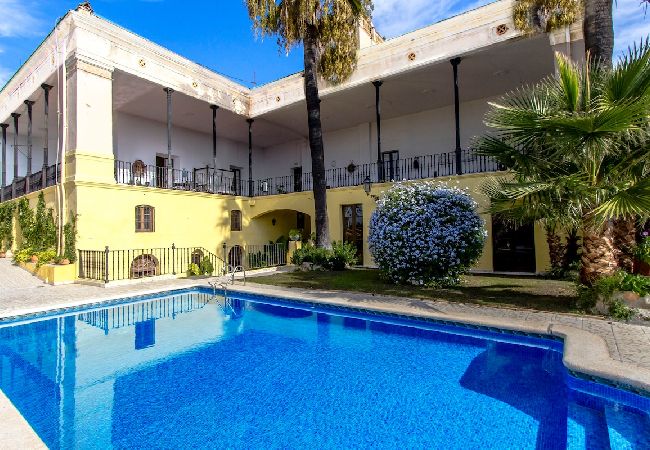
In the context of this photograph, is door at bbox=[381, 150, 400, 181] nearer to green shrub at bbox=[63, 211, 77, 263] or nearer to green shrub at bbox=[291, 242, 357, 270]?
green shrub at bbox=[291, 242, 357, 270]

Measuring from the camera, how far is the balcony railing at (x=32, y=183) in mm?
13195

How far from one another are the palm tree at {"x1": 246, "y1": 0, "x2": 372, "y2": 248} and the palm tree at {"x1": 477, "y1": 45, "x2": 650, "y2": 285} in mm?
6423

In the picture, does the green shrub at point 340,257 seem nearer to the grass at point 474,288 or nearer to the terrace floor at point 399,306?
the grass at point 474,288

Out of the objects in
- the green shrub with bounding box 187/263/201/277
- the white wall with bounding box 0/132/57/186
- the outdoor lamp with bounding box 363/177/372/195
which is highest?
the white wall with bounding box 0/132/57/186

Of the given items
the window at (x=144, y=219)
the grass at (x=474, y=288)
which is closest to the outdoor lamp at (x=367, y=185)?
the grass at (x=474, y=288)

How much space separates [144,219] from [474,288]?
Answer: 1116 cm

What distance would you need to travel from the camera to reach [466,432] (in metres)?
3.36

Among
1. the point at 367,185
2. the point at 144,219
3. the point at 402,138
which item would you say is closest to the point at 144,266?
the point at 144,219

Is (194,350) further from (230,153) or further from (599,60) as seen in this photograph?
(230,153)

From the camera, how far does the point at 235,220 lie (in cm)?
1664

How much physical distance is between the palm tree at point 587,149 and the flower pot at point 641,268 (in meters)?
1.06

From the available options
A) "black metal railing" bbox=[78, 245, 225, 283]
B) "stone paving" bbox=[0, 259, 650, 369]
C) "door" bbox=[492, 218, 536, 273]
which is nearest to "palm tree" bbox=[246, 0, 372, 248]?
"stone paving" bbox=[0, 259, 650, 369]

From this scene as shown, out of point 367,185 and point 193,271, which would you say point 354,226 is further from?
point 193,271

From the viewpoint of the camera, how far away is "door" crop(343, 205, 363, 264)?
14281 millimetres
